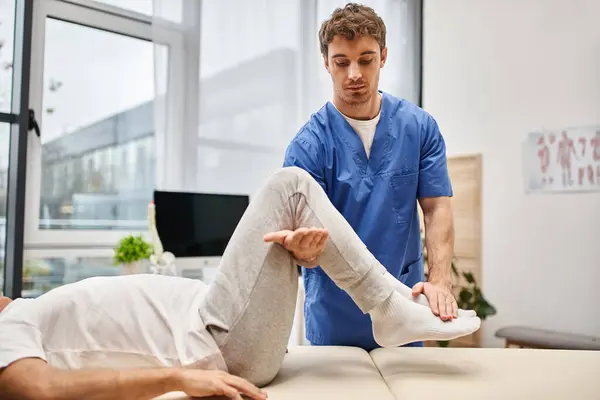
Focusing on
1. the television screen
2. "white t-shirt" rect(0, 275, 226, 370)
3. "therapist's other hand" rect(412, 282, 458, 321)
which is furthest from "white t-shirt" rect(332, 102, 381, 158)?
the television screen

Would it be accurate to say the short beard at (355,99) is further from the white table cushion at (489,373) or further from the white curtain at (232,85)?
the white curtain at (232,85)

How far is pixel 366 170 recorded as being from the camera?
1.56 metres

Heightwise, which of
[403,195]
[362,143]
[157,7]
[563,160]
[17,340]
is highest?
[157,7]

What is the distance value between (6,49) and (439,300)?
84.6 inches

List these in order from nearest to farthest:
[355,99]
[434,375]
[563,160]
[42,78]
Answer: [434,375] < [355,99] < [42,78] < [563,160]

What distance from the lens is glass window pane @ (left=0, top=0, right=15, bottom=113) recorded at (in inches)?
90.8

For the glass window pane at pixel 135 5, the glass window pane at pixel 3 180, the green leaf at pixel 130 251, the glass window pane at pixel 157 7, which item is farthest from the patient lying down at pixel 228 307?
the glass window pane at pixel 135 5

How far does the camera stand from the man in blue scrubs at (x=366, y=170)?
1507 mm

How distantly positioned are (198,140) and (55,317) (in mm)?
1807

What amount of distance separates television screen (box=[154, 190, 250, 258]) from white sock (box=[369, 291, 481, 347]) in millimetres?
1464

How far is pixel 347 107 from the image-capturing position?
1609 mm

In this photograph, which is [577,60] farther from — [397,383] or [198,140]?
[397,383]

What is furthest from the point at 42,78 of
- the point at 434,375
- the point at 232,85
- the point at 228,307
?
the point at 434,375

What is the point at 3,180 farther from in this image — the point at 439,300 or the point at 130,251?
the point at 439,300
